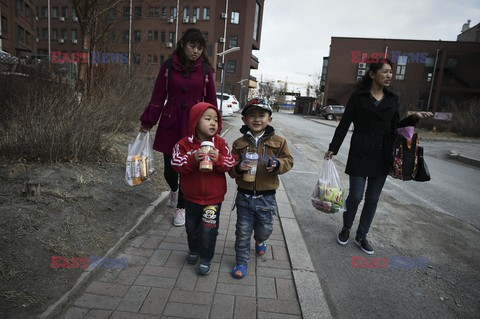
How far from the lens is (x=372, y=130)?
3316 millimetres

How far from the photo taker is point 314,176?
7.22 meters

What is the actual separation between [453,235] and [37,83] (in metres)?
6.89

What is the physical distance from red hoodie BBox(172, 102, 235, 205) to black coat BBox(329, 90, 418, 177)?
154 cm

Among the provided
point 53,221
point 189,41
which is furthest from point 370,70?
point 53,221

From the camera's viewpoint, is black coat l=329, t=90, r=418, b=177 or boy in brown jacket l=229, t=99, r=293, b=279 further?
black coat l=329, t=90, r=418, b=177

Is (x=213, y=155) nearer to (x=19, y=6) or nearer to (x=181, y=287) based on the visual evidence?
(x=181, y=287)

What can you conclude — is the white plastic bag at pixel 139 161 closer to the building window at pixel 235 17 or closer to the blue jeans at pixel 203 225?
the blue jeans at pixel 203 225

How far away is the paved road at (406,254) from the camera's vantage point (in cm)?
258

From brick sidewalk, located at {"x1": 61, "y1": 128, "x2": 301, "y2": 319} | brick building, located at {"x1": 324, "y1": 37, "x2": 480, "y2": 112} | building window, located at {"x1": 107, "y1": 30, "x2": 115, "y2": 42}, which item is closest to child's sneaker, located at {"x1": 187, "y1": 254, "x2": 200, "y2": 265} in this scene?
brick sidewalk, located at {"x1": 61, "y1": 128, "x2": 301, "y2": 319}

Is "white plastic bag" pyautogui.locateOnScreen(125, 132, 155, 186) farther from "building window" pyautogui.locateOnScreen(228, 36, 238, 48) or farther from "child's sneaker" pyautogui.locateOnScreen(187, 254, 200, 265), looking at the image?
"building window" pyautogui.locateOnScreen(228, 36, 238, 48)

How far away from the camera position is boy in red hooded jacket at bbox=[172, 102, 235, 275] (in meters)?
2.56

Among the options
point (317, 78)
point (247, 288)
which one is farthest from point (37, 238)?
point (317, 78)

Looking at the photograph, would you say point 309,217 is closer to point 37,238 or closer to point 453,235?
point 453,235

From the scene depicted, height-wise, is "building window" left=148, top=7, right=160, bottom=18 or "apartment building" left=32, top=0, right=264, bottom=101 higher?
"apartment building" left=32, top=0, right=264, bottom=101
